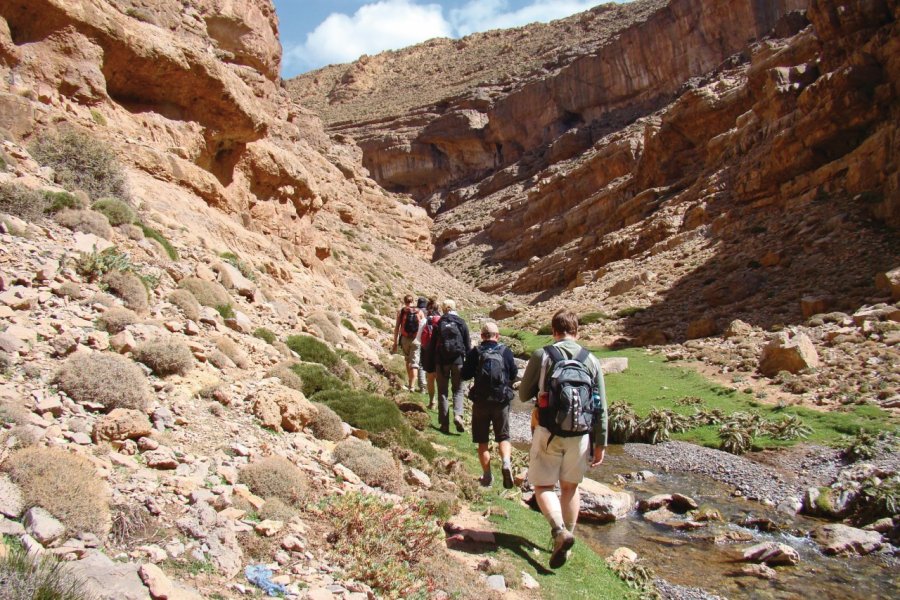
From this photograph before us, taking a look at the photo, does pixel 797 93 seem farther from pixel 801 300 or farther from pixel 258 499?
pixel 258 499

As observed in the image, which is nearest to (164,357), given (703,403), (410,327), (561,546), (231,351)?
(231,351)

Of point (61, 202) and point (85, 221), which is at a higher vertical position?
point (61, 202)

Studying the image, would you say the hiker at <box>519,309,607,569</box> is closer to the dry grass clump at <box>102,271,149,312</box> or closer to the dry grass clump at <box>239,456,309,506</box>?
the dry grass clump at <box>239,456,309,506</box>

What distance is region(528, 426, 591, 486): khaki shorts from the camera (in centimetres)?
550

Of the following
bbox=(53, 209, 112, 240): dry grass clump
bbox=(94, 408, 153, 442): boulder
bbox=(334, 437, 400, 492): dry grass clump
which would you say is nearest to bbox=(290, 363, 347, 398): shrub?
bbox=(334, 437, 400, 492): dry grass clump

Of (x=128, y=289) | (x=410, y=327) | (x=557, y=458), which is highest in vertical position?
(x=410, y=327)

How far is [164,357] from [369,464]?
8.62ft

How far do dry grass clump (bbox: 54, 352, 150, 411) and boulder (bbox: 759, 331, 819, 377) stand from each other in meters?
15.2

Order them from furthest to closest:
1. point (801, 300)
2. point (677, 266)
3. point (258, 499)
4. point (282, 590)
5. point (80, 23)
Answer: point (677, 266) → point (801, 300) → point (80, 23) → point (258, 499) → point (282, 590)

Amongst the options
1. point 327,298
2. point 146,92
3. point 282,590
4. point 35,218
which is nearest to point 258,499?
point 282,590

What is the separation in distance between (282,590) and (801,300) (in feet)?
70.7

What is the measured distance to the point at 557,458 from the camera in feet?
18.3

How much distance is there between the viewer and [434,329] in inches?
393

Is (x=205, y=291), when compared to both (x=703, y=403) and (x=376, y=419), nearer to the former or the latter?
(x=376, y=419)
